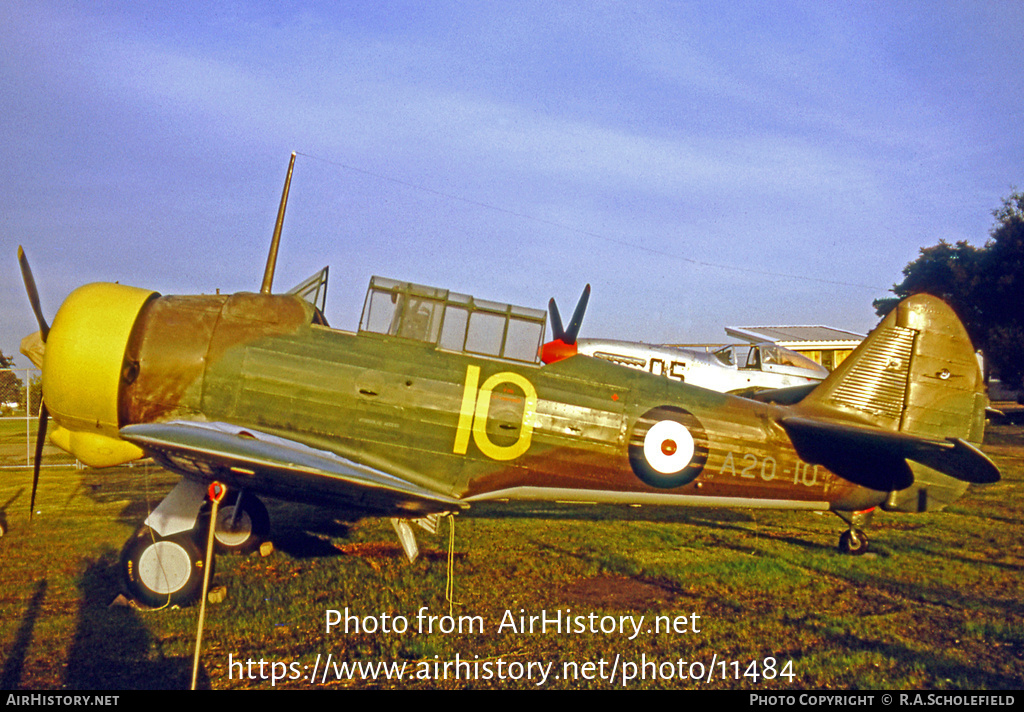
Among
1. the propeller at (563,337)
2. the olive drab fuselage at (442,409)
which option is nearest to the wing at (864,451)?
the olive drab fuselage at (442,409)

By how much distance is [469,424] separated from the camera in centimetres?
592

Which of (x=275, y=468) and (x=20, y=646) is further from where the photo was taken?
(x=275, y=468)

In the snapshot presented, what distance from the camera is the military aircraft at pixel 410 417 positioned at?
559 centimetres

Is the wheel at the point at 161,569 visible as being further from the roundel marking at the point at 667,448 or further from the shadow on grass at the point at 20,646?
the roundel marking at the point at 667,448

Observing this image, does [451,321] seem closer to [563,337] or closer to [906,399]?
[563,337]

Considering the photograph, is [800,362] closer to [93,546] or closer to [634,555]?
[634,555]

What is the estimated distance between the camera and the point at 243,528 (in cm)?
689

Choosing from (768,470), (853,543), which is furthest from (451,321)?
(853,543)

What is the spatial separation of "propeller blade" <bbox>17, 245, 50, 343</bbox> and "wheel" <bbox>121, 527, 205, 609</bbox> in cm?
210

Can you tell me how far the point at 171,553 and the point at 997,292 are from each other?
36.5m

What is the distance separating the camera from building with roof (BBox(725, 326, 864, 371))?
3064cm

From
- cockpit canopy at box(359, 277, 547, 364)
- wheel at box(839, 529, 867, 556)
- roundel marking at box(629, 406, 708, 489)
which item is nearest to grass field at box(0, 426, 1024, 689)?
wheel at box(839, 529, 867, 556)

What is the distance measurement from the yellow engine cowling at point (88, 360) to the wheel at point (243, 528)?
4.75ft

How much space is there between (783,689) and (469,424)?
3101mm
